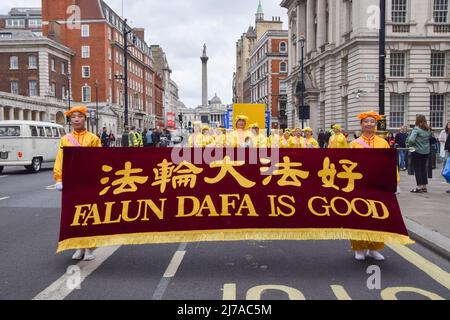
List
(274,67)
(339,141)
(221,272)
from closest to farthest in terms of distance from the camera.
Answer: (221,272) → (339,141) → (274,67)

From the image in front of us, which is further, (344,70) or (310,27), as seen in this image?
(310,27)

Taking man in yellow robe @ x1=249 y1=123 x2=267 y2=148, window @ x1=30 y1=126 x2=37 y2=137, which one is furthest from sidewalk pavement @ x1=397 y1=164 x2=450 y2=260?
window @ x1=30 y1=126 x2=37 y2=137

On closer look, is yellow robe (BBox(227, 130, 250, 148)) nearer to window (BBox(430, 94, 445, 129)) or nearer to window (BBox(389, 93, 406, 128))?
window (BBox(389, 93, 406, 128))

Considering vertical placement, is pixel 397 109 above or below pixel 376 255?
above

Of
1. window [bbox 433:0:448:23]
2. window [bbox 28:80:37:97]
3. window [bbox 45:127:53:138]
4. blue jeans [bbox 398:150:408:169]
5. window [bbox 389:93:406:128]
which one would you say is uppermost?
window [bbox 433:0:448:23]

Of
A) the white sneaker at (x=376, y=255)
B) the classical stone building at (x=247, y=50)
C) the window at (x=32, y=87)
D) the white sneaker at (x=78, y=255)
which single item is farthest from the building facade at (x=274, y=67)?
the white sneaker at (x=78, y=255)

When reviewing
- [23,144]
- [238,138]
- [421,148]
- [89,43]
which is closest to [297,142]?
[421,148]

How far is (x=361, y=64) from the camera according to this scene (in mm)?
34219

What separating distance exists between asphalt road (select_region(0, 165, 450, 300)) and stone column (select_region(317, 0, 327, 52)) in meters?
41.2

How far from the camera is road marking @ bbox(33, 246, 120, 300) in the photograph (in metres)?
4.62

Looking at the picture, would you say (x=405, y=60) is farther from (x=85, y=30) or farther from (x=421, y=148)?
(x=85, y=30)

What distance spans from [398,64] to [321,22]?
501 inches

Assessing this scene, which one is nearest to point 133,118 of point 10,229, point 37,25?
point 37,25

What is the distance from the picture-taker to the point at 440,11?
34.2m
